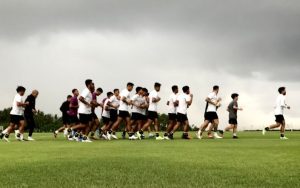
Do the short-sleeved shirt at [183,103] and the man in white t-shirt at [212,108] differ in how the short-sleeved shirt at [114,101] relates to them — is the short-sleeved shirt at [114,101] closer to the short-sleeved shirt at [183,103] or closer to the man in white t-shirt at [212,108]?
the short-sleeved shirt at [183,103]

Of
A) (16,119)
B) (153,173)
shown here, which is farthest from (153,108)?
(153,173)

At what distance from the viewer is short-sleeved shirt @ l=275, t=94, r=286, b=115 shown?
22.0 meters

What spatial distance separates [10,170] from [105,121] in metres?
15.1

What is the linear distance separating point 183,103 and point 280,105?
4581mm

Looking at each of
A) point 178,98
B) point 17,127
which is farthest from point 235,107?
point 17,127

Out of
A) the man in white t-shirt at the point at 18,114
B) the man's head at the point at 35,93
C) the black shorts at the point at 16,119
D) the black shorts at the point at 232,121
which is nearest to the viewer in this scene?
the man in white t-shirt at the point at 18,114

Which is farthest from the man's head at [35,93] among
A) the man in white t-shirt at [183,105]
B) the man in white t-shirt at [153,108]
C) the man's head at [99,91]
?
the man in white t-shirt at [183,105]

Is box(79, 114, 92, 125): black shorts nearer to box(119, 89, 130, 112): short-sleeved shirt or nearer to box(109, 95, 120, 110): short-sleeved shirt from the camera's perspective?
box(119, 89, 130, 112): short-sleeved shirt

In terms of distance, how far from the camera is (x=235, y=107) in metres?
24.0

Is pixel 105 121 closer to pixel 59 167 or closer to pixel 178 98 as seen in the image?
pixel 178 98

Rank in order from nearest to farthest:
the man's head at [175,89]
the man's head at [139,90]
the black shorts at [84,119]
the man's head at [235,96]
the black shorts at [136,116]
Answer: the black shorts at [84,119] → the man's head at [139,90] → the man's head at [175,89] → the black shorts at [136,116] → the man's head at [235,96]

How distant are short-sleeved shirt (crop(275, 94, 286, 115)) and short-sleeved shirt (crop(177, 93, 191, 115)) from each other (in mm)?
4211

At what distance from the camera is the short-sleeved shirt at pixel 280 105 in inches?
865

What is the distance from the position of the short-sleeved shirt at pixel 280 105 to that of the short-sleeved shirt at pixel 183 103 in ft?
13.8
